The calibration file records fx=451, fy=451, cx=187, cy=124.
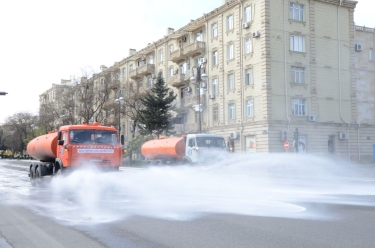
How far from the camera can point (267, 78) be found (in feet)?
130

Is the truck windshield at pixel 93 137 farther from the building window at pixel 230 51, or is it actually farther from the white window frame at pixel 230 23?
the white window frame at pixel 230 23

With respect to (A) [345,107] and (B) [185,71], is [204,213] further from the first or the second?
(B) [185,71]

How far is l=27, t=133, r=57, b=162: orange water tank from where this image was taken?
19000mm

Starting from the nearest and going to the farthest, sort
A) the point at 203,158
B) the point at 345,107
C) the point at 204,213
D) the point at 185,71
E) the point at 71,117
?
the point at 204,213 → the point at 203,158 → the point at 345,107 → the point at 185,71 → the point at 71,117

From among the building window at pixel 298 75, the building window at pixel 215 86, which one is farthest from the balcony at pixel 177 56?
the building window at pixel 298 75

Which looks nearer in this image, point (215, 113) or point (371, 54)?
point (215, 113)

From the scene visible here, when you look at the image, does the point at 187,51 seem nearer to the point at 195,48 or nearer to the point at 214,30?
the point at 195,48

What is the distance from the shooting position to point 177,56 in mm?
51656

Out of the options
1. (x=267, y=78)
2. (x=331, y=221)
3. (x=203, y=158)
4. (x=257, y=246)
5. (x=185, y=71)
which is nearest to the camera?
(x=257, y=246)

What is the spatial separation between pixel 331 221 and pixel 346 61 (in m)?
39.2

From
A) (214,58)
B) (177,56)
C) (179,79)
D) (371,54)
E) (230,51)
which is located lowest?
(179,79)

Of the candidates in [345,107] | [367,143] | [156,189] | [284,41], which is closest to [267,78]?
[284,41]

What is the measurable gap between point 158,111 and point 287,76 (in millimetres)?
16261

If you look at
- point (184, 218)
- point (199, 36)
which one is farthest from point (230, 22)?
point (184, 218)
